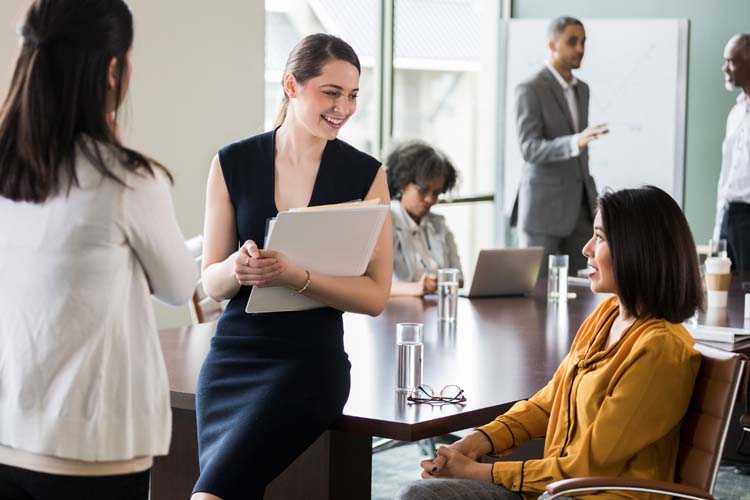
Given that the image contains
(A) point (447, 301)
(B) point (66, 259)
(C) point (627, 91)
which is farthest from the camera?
(C) point (627, 91)

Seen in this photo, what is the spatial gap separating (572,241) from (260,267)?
4016mm

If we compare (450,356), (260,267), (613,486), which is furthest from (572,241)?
(613,486)

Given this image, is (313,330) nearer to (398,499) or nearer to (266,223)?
(266,223)

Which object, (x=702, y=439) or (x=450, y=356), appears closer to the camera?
(x=702, y=439)

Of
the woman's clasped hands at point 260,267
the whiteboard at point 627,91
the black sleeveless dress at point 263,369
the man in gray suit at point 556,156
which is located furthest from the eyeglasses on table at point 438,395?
the whiteboard at point 627,91

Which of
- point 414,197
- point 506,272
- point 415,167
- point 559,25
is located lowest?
point 506,272

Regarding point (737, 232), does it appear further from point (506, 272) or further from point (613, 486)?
point (613, 486)

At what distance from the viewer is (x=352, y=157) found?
2488mm

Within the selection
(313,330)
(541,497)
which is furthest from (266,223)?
(541,497)

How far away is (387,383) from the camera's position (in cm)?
256

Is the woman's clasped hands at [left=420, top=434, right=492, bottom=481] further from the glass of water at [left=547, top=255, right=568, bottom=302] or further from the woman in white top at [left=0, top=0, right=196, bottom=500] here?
the glass of water at [left=547, top=255, right=568, bottom=302]

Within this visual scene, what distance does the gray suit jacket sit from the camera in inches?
226

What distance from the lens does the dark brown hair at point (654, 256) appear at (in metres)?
2.08

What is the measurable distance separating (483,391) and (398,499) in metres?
0.51
